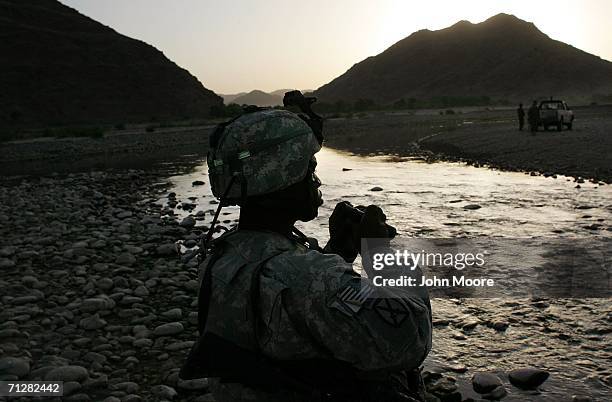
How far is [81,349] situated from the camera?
520 cm

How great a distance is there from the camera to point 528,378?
4.20 metres

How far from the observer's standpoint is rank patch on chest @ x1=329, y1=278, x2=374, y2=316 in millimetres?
1552

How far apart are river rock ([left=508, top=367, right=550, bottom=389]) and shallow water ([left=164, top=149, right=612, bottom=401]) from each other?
0.06 m

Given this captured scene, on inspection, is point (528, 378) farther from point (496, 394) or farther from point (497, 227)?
point (497, 227)

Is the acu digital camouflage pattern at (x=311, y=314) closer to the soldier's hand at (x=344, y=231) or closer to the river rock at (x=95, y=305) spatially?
A: the soldier's hand at (x=344, y=231)

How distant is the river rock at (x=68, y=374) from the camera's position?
452 cm

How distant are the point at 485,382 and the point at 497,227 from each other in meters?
5.52

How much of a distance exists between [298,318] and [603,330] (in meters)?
4.47

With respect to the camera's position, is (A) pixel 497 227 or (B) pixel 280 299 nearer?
(B) pixel 280 299

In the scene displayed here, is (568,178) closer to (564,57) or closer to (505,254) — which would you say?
(505,254)

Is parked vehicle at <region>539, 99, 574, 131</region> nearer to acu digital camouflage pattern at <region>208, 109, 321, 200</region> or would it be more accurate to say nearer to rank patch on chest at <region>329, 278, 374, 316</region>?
acu digital camouflage pattern at <region>208, 109, 321, 200</region>

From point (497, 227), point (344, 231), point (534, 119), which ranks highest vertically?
point (344, 231)

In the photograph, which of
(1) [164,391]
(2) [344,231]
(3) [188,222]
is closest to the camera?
(2) [344,231]

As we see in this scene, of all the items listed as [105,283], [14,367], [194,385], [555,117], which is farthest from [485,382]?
[555,117]
